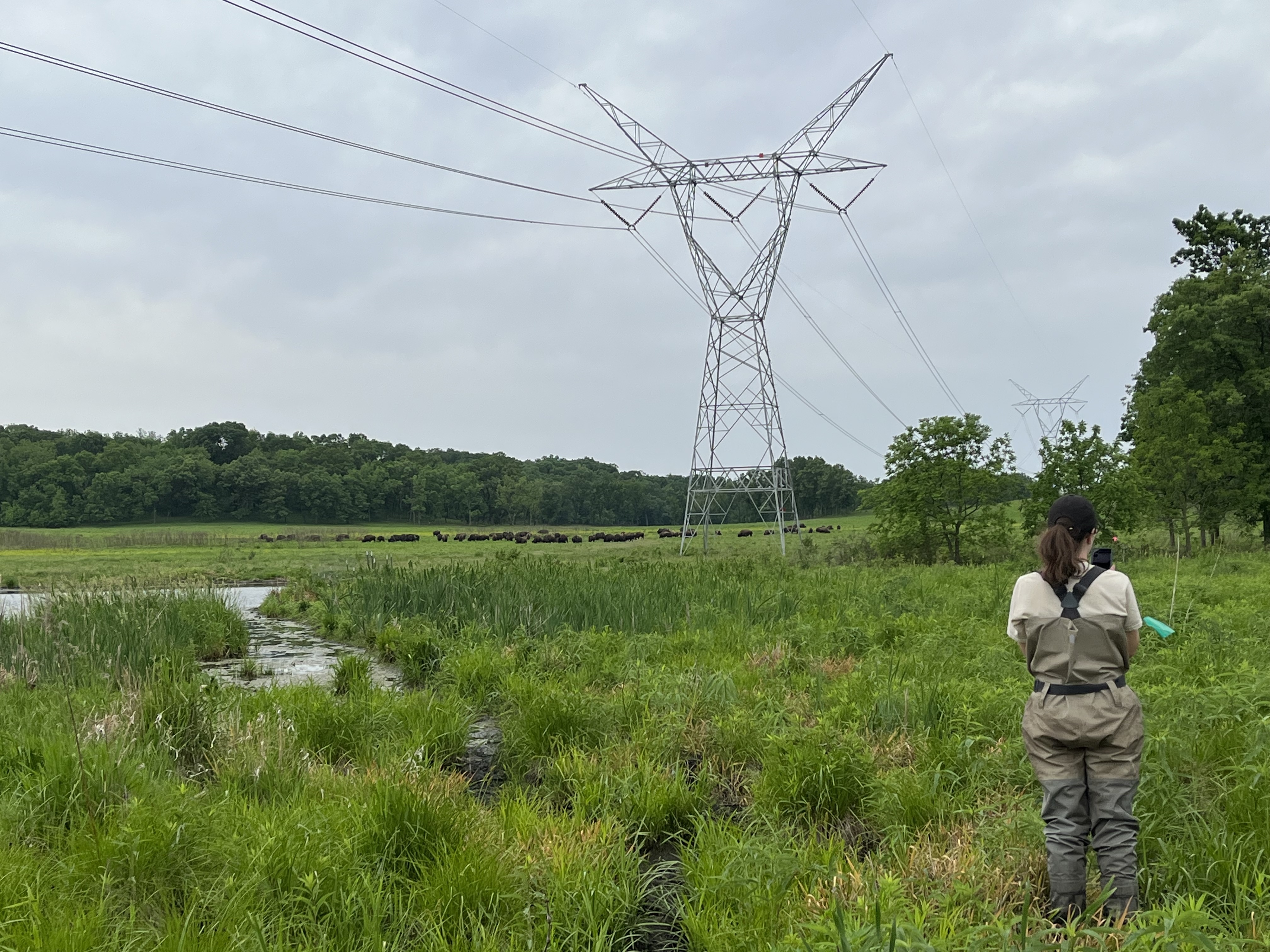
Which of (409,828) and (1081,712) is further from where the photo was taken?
(409,828)

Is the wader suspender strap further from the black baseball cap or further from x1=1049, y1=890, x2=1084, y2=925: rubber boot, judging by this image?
x1=1049, y1=890, x2=1084, y2=925: rubber boot

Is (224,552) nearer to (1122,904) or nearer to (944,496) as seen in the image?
(944,496)

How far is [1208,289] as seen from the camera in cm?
3030

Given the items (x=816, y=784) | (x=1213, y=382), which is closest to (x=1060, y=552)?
(x=816, y=784)

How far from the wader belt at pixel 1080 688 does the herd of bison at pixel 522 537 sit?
151ft

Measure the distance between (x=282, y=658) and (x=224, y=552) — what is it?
3198cm

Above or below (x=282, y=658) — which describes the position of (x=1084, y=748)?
above

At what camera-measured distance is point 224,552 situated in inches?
1518

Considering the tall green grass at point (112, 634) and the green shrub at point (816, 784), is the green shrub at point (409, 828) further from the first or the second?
the tall green grass at point (112, 634)

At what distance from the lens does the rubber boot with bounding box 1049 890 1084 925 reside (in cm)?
327

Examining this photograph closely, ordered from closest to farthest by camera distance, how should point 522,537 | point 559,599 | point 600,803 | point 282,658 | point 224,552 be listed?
point 600,803 → point 282,658 → point 559,599 → point 224,552 → point 522,537

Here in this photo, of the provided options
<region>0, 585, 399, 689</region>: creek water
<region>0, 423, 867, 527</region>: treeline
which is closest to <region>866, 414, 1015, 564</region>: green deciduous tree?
<region>0, 585, 399, 689</region>: creek water

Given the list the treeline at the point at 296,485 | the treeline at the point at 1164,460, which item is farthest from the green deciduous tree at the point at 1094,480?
the treeline at the point at 296,485

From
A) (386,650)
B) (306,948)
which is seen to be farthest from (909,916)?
(386,650)
